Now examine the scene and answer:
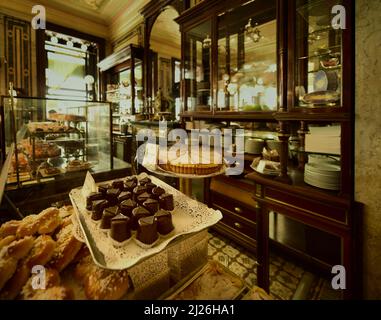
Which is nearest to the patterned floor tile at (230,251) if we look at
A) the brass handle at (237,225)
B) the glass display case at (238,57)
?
the brass handle at (237,225)

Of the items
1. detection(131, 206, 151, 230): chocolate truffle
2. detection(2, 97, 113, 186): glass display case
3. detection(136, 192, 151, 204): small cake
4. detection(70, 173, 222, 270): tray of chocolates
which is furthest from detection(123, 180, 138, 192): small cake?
detection(2, 97, 113, 186): glass display case

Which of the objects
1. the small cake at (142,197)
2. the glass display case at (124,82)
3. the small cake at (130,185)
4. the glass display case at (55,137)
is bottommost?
the small cake at (142,197)

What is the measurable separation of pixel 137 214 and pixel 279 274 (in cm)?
189

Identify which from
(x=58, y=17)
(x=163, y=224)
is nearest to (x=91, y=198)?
(x=163, y=224)

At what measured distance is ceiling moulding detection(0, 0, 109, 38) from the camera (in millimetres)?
4605

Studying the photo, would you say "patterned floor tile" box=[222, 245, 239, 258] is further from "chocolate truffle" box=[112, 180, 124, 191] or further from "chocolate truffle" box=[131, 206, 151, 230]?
"chocolate truffle" box=[131, 206, 151, 230]

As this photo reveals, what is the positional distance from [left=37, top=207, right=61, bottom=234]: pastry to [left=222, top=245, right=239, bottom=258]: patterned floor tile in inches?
75.3

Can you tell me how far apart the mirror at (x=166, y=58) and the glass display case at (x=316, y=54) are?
2659 millimetres

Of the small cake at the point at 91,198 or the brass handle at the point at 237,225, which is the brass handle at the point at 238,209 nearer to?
the brass handle at the point at 237,225

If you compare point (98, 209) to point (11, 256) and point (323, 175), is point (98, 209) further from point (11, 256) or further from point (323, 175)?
point (323, 175)

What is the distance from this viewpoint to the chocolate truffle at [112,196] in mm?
1048

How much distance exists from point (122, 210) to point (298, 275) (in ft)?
6.58
